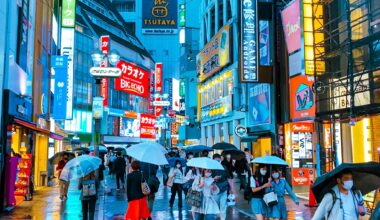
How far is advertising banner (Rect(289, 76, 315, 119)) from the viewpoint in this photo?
1927 centimetres

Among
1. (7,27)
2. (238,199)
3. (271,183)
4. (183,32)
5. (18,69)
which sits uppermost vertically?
(183,32)

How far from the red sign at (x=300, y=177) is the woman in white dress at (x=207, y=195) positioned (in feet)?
35.8

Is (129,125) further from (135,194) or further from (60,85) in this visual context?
(135,194)

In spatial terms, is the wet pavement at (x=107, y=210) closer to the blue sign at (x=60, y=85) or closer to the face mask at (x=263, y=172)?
the face mask at (x=263, y=172)

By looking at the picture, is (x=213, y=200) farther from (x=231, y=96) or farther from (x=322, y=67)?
(x=231, y=96)

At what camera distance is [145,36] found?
100 metres

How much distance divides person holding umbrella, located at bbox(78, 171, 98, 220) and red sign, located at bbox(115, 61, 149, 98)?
11.1 meters

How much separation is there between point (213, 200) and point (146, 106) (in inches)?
2927

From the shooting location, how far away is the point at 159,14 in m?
84.5

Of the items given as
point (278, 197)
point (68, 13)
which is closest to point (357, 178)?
point (278, 197)

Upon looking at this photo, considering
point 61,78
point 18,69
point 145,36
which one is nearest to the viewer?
point 18,69

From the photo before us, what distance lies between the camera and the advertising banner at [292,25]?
63.0 ft

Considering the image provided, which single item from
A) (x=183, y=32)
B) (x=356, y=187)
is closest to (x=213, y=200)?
(x=356, y=187)

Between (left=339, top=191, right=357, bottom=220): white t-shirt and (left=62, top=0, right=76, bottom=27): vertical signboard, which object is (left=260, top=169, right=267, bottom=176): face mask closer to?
(left=339, top=191, right=357, bottom=220): white t-shirt
